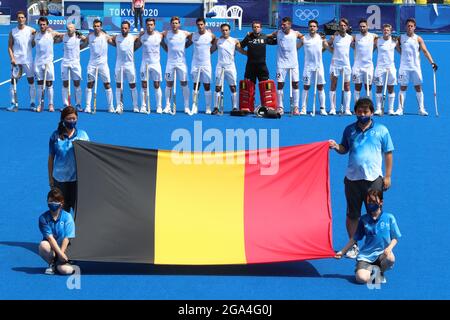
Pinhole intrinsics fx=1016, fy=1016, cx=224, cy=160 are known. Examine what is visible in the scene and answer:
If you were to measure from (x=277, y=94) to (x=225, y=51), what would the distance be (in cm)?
159

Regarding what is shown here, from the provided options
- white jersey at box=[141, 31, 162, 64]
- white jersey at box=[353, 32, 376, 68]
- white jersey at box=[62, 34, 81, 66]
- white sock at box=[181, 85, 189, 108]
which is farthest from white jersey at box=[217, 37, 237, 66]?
white jersey at box=[62, 34, 81, 66]

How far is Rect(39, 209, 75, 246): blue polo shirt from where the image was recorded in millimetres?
11344

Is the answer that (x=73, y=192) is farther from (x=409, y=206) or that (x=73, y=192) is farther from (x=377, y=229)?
(x=409, y=206)

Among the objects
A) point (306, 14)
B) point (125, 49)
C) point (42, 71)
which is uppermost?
point (306, 14)

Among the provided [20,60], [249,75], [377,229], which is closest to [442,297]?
[377,229]

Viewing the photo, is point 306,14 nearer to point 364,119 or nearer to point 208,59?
point 208,59

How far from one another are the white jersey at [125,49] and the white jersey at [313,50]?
12.8 ft

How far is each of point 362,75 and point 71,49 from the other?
664 cm

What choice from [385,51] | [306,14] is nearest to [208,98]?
[385,51]

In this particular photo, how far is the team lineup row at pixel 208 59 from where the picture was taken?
22812mm

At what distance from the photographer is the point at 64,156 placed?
39.5 ft

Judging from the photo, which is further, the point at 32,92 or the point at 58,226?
the point at 32,92

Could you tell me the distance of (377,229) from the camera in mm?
11195

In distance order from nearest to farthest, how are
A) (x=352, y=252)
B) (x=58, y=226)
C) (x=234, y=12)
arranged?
(x=58, y=226) < (x=352, y=252) < (x=234, y=12)
